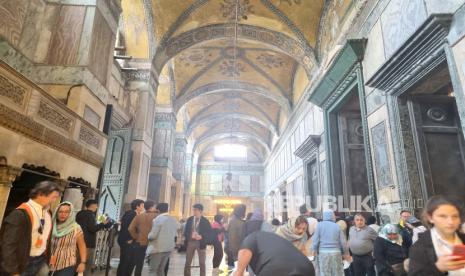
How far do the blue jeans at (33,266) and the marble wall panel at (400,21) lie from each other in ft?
14.5

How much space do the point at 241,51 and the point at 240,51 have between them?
0.04 m

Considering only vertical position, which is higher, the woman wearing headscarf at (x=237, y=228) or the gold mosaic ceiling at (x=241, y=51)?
the gold mosaic ceiling at (x=241, y=51)

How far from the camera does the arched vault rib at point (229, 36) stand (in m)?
9.05

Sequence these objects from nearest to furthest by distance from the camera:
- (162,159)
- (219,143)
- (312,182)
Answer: (312,182)
(162,159)
(219,143)

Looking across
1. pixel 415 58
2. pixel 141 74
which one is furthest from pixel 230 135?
pixel 415 58

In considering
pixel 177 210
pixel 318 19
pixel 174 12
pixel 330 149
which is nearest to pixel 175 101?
pixel 174 12

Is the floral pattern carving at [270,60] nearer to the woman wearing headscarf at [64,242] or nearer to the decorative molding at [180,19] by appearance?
the decorative molding at [180,19]

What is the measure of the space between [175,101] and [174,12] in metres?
4.18

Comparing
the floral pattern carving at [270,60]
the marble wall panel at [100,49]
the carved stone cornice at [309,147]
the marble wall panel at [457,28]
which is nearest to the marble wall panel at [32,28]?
the marble wall panel at [100,49]

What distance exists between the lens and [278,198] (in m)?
15.5

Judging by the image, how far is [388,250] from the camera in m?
2.79

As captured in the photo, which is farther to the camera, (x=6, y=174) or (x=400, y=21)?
(x=400, y=21)

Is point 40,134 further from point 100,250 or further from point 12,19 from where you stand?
point 100,250

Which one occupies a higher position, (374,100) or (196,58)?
(196,58)
